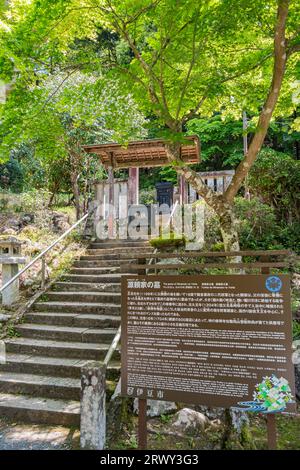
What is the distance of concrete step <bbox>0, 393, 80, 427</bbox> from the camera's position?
171 inches

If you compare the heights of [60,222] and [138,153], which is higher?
[138,153]

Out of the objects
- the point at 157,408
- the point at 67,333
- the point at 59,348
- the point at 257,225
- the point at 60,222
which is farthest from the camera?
the point at 60,222

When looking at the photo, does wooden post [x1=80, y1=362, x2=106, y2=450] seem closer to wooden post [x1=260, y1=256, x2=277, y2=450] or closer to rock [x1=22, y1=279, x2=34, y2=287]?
wooden post [x1=260, y1=256, x2=277, y2=450]

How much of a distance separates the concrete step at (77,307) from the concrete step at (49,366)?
1354 millimetres

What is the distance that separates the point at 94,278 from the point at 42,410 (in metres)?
3.75

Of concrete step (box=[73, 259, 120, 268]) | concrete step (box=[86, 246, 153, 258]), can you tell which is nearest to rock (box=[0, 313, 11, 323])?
concrete step (box=[73, 259, 120, 268])

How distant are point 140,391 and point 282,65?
4.78 meters

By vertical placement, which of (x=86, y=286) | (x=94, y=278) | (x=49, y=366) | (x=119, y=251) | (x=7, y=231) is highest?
(x=7, y=231)

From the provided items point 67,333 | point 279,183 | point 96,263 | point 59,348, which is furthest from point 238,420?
point 279,183

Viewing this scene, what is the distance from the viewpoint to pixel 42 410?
444 centimetres

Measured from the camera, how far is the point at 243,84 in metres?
6.26

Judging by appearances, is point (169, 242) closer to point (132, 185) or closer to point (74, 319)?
point (74, 319)

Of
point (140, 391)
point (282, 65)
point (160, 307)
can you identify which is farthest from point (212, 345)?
point (282, 65)
